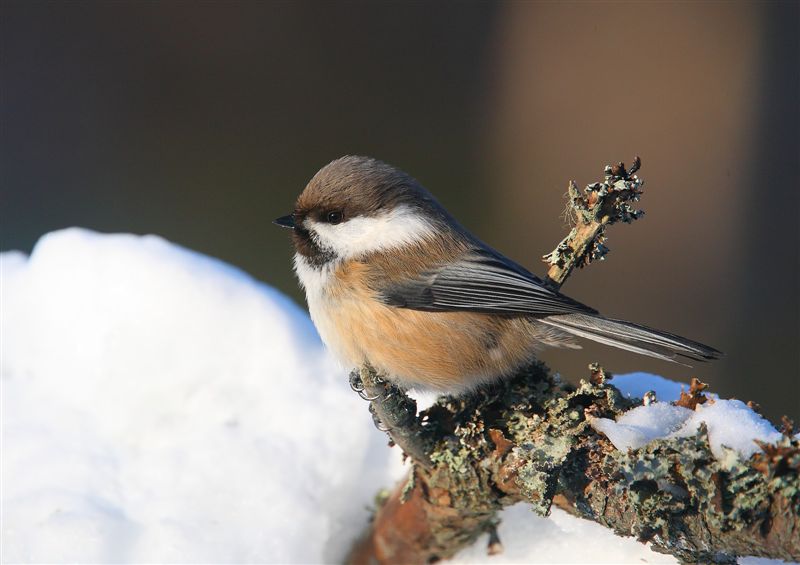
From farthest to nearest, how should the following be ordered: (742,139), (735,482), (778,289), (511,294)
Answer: (778,289) → (742,139) → (511,294) → (735,482)

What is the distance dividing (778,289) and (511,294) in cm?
314

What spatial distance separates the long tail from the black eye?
1.61 feet

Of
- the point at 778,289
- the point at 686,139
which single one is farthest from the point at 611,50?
the point at 778,289

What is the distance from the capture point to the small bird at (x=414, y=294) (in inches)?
56.2

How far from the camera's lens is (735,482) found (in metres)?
0.94

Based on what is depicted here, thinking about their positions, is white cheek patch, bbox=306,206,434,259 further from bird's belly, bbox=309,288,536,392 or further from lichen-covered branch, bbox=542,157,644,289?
lichen-covered branch, bbox=542,157,644,289


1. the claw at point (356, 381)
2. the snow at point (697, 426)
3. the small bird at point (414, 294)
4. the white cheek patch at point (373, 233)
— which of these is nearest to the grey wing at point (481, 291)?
the small bird at point (414, 294)

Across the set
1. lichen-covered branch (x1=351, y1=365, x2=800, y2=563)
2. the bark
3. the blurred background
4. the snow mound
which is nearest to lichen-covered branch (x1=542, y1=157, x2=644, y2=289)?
the bark

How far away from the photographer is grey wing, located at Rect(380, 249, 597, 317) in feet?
4.70

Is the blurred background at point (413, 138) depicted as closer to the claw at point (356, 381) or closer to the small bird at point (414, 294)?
the small bird at point (414, 294)

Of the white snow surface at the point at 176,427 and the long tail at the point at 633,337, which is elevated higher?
the long tail at the point at 633,337

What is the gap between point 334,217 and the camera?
1.56 m

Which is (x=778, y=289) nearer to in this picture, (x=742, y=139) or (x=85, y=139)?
(x=742, y=139)

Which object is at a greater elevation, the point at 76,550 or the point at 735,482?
the point at 735,482
